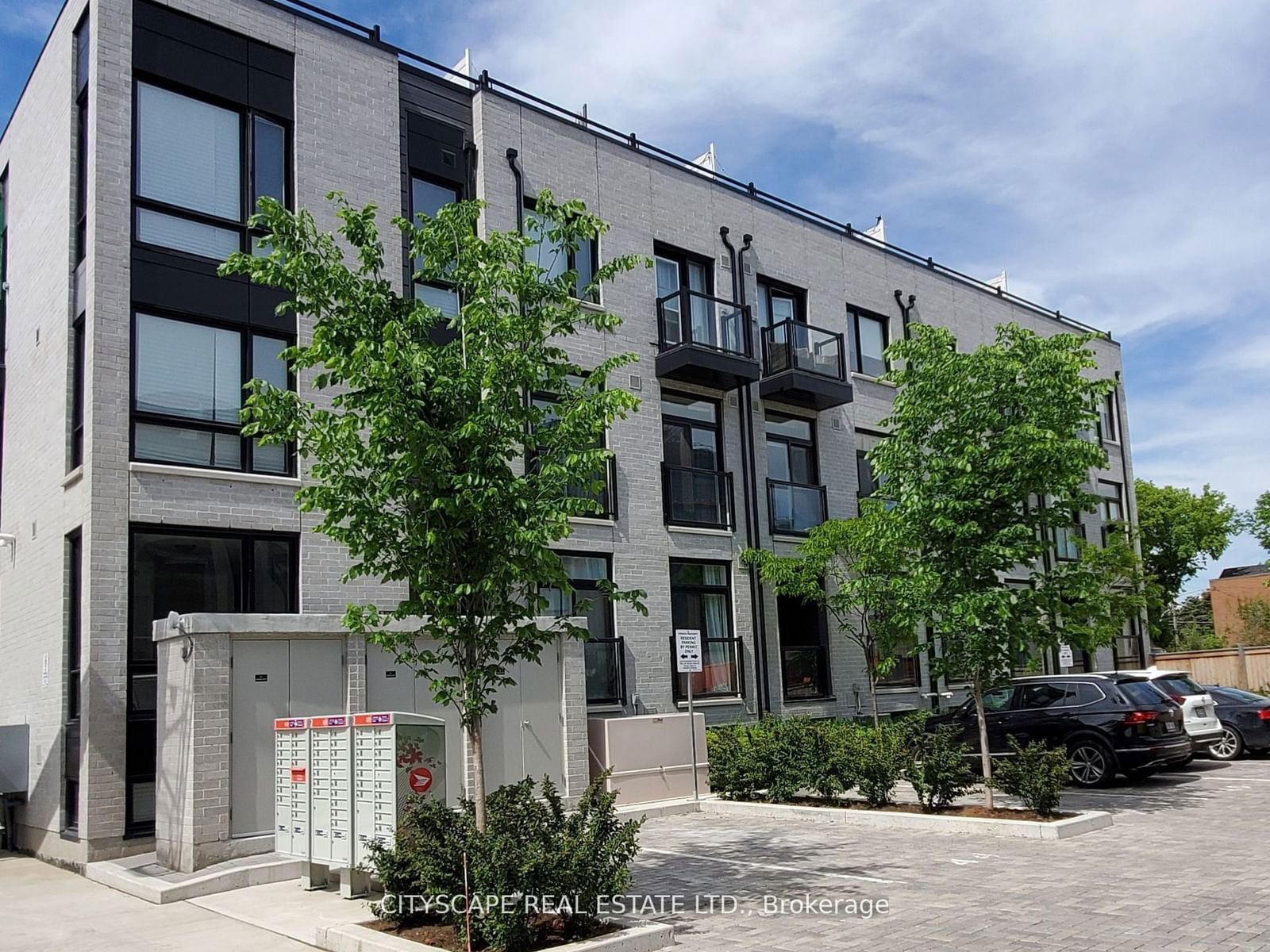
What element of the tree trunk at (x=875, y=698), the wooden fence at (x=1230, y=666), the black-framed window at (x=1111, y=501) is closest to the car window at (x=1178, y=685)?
the tree trunk at (x=875, y=698)

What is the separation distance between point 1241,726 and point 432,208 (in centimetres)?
1696

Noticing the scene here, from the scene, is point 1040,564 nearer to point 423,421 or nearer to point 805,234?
point 805,234

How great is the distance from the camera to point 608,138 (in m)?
21.2

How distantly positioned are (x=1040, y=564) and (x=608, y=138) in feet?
55.3

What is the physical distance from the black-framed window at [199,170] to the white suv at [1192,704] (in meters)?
15.2

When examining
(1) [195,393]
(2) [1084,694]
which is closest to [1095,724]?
(2) [1084,694]

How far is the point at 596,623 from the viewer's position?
19188 mm

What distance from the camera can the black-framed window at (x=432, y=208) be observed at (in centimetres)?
1784

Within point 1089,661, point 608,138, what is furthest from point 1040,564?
point 608,138

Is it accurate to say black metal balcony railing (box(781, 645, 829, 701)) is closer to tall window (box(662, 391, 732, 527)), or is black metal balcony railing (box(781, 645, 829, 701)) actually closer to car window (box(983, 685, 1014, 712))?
tall window (box(662, 391, 732, 527))

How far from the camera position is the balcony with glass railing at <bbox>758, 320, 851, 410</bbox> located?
2223cm

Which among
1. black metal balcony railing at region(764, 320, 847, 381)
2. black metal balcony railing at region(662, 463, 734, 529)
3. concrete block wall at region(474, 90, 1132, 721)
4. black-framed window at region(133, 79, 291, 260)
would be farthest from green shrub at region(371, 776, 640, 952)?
black metal balcony railing at region(764, 320, 847, 381)

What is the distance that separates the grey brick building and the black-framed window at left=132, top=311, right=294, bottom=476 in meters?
0.03

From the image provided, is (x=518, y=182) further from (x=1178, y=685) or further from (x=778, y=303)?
(x=1178, y=685)
